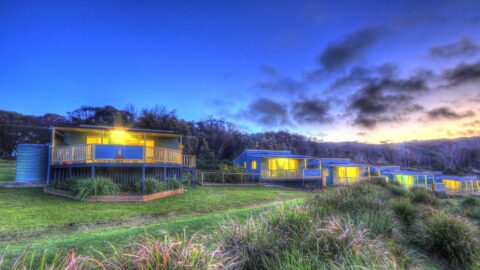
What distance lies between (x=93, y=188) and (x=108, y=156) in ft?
8.14

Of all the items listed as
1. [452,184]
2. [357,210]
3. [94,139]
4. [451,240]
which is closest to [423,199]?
[451,240]

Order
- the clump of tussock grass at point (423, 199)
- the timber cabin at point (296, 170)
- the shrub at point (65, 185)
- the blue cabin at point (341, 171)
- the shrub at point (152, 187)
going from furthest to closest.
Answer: the blue cabin at point (341, 171), the timber cabin at point (296, 170), the shrub at point (152, 187), the clump of tussock grass at point (423, 199), the shrub at point (65, 185)

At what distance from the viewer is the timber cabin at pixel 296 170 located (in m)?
23.4

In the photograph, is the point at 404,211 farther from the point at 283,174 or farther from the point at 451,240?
the point at 283,174

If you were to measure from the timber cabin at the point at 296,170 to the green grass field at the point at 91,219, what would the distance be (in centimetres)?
1179

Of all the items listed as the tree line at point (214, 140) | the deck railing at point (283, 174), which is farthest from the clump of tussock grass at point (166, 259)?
the deck railing at point (283, 174)

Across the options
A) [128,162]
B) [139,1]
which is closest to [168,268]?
[128,162]

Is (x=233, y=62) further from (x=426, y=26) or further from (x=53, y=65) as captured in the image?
(x=53, y=65)

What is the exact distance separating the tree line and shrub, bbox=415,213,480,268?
50.2ft

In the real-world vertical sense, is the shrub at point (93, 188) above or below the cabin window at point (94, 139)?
below

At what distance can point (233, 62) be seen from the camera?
727 inches

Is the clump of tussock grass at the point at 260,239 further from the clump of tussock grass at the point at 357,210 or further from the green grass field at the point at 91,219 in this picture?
Result: the green grass field at the point at 91,219

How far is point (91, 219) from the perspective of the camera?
25.1 ft

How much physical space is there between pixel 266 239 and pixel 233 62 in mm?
16328
